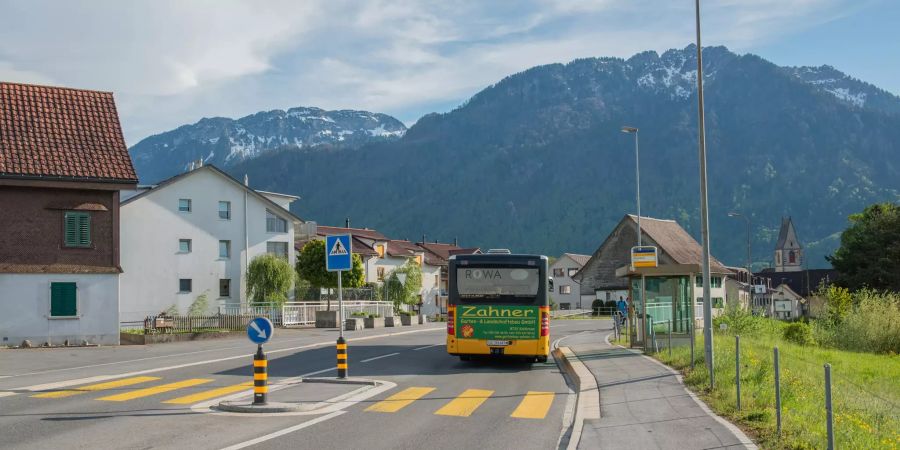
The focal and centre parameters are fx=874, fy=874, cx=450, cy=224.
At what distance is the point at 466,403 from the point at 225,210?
49773mm

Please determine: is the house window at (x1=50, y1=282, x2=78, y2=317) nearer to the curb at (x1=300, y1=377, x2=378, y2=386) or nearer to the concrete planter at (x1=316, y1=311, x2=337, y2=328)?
the concrete planter at (x1=316, y1=311, x2=337, y2=328)

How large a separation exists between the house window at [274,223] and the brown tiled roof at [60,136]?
28.8m

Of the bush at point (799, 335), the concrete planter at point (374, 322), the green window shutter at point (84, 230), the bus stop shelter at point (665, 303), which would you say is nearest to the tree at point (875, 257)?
the bush at point (799, 335)

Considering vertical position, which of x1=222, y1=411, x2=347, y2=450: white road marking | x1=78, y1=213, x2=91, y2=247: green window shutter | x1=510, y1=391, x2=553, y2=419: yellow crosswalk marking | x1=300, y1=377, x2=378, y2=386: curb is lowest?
x1=510, y1=391, x2=553, y2=419: yellow crosswalk marking

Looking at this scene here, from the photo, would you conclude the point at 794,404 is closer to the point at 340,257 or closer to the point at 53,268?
the point at 340,257

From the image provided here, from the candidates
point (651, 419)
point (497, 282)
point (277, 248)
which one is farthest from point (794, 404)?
point (277, 248)

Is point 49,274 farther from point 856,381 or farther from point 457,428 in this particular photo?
A: point 856,381

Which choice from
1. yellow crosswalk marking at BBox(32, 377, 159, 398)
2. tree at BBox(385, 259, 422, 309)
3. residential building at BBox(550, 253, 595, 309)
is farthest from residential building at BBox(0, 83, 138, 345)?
residential building at BBox(550, 253, 595, 309)

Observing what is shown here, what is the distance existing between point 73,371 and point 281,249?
4610 cm

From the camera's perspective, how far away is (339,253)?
60.8 feet

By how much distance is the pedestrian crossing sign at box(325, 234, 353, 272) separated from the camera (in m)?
18.3

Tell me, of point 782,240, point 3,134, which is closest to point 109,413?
point 3,134

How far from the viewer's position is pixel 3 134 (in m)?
33.9

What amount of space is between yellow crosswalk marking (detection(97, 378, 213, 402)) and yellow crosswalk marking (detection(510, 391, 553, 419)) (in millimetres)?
6853
